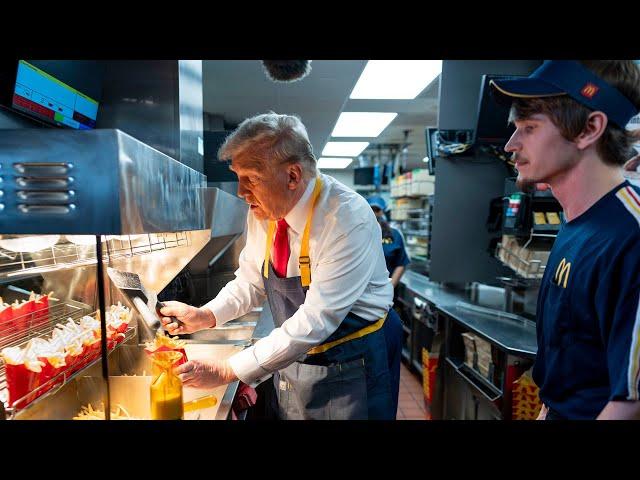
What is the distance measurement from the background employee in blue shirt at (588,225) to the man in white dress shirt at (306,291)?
2.16 ft

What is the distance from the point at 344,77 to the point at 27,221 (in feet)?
11.1

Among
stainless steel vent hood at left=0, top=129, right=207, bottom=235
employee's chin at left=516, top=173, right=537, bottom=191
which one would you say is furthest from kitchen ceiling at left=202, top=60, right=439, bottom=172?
stainless steel vent hood at left=0, top=129, right=207, bottom=235

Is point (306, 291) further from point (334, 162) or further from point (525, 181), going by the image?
point (334, 162)

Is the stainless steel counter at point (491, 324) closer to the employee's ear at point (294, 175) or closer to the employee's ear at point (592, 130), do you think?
the employee's ear at point (592, 130)

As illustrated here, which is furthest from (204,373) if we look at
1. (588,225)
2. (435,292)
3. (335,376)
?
(435,292)

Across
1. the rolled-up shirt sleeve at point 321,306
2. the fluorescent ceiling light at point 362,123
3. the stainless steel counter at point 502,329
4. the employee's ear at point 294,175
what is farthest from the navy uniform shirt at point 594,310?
the fluorescent ceiling light at point 362,123

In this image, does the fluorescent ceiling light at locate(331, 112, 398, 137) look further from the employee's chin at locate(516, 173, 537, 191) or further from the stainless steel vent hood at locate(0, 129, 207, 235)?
the stainless steel vent hood at locate(0, 129, 207, 235)

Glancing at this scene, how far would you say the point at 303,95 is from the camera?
4156mm

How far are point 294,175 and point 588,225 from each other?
37.8 inches

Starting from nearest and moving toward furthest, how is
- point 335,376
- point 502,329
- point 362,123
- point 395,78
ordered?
point 335,376
point 502,329
point 395,78
point 362,123

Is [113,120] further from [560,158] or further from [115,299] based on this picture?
[560,158]

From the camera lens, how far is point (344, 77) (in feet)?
11.9

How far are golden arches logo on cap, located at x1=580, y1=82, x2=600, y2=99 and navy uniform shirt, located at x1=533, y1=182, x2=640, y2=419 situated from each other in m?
0.26
